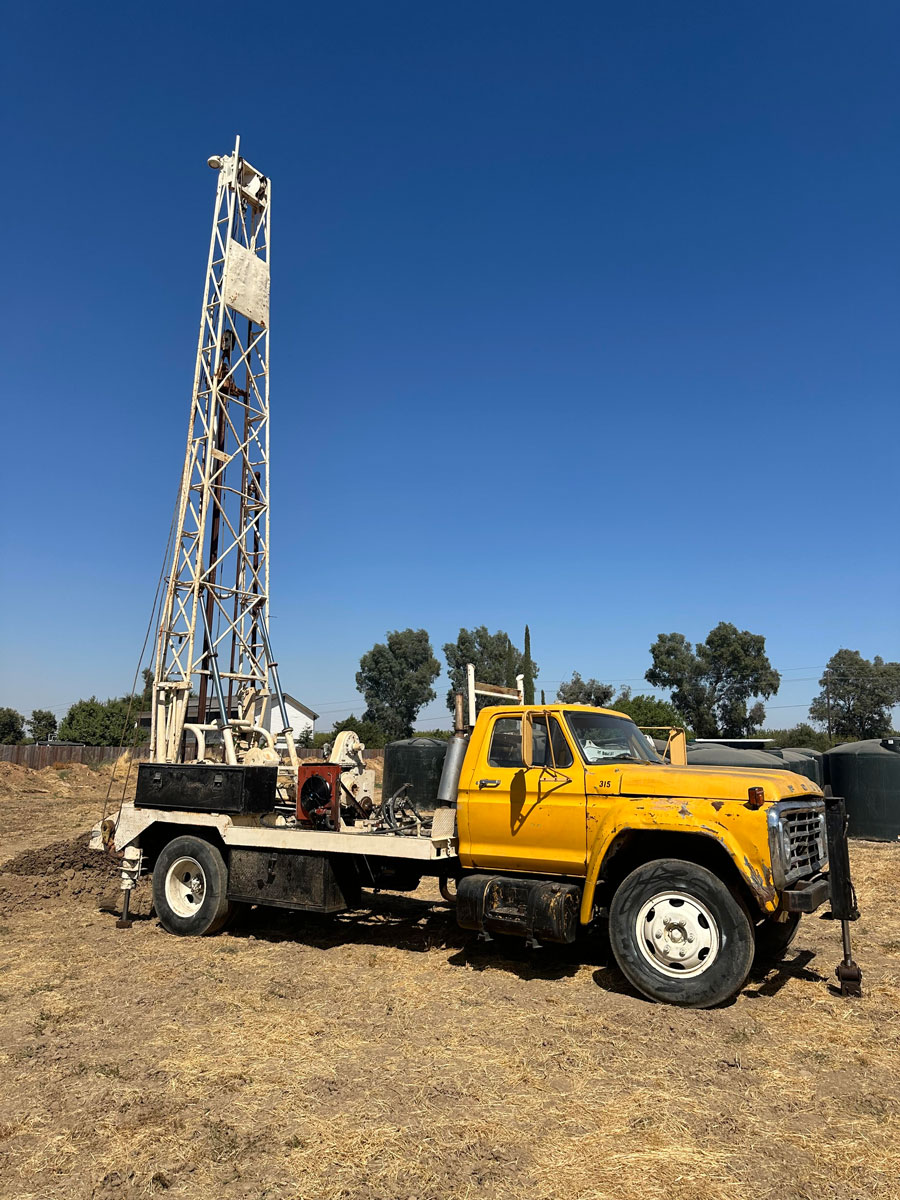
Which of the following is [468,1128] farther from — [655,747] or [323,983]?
[655,747]

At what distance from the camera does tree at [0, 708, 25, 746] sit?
80.9 meters

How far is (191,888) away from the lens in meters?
9.09

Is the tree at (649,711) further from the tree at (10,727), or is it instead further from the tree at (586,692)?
the tree at (10,727)

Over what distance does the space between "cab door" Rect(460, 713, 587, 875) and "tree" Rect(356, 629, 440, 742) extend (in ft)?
233

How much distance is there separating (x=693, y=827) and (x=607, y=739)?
1.40 meters

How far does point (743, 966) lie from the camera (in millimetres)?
6047

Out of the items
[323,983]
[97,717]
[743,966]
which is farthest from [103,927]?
[97,717]

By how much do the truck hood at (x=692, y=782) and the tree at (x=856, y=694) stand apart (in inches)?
3058

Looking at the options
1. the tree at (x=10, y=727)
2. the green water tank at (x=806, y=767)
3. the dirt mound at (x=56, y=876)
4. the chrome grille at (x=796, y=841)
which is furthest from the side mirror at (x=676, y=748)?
the tree at (x=10, y=727)

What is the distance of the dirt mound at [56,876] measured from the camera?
10969mm

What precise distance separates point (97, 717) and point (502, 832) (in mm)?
65272

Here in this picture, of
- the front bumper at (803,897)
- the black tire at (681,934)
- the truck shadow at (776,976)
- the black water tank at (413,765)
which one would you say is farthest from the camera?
the black water tank at (413,765)

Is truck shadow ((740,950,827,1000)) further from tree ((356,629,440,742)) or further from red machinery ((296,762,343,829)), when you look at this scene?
tree ((356,629,440,742))

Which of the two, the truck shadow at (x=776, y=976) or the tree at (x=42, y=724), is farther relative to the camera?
the tree at (x=42, y=724)
